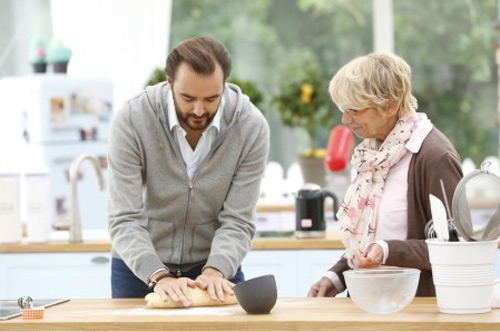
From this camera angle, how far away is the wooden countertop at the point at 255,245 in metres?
4.36

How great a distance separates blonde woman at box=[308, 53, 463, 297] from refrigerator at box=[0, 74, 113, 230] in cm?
345

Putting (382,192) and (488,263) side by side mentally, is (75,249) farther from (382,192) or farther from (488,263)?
(488,263)

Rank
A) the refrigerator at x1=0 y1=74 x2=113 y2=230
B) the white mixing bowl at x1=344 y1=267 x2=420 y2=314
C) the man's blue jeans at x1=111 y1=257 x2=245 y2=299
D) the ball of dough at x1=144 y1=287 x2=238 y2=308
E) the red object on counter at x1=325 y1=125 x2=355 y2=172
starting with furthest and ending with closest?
the refrigerator at x1=0 y1=74 x2=113 y2=230 < the red object on counter at x1=325 y1=125 x2=355 y2=172 < the man's blue jeans at x1=111 y1=257 x2=245 y2=299 < the ball of dough at x1=144 y1=287 x2=238 y2=308 < the white mixing bowl at x1=344 y1=267 x2=420 y2=314

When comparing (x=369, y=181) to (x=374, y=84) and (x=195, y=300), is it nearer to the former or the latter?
(x=374, y=84)

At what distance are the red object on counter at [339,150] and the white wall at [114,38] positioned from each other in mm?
1719

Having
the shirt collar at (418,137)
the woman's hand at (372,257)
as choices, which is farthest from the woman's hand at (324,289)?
the shirt collar at (418,137)

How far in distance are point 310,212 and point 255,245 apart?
259 mm

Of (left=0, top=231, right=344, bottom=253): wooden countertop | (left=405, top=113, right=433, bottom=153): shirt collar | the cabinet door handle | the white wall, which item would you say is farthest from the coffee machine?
the white wall

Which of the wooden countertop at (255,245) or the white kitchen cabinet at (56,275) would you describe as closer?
the wooden countertop at (255,245)

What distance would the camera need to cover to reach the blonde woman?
110 inches

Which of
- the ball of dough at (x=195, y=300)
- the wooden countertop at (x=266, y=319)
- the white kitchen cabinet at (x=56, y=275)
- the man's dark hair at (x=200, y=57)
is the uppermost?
the man's dark hair at (x=200, y=57)

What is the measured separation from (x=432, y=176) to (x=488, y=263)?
0.34m

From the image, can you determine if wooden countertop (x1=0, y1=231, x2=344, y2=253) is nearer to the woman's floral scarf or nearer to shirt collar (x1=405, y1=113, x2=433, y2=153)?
the woman's floral scarf

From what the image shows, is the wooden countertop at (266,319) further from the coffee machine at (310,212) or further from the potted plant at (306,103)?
the potted plant at (306,103)
